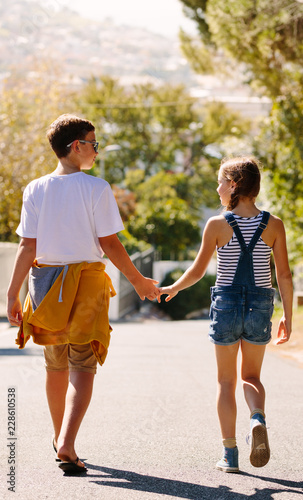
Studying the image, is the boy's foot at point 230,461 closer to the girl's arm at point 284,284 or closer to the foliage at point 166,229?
the girl's arm at point 284,284

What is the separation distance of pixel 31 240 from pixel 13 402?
1999mm

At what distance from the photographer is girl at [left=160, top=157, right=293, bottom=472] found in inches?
151

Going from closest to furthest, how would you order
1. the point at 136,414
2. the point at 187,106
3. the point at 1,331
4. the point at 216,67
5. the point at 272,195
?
1. the point at 136,414
2. the point at 1,331
3. the point at 272,195
4. the point at 216,67
5. the point at 187,106

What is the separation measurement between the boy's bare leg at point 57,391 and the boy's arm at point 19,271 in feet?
1.13

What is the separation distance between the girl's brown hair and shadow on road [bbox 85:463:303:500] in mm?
1435

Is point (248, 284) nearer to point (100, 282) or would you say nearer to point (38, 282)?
point (100, 282)

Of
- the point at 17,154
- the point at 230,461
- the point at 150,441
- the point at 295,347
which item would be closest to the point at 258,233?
the point at 230,461

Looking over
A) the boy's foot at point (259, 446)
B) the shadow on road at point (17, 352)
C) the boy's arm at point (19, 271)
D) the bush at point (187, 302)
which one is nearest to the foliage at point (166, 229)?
the bush at point (187, 302)

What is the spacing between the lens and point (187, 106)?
1857 inches

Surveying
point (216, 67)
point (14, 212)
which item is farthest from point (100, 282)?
point (14, 212)

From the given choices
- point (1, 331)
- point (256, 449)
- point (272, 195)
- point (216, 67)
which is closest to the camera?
point (256, 449)

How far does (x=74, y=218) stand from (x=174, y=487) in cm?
140

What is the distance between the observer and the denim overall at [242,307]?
3.83 metres

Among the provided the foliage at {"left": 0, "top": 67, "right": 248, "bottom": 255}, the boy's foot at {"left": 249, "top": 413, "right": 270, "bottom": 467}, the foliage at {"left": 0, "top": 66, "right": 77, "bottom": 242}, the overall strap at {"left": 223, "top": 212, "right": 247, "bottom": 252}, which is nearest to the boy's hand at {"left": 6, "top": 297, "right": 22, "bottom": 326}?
the overall strap at {"left": 223, "top": 212, "right": 247, "bottom": 252}
